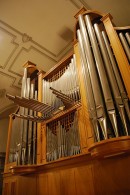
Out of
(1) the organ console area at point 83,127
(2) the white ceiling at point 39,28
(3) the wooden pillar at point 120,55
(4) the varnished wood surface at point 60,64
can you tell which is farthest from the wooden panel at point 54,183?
(2) the white ceiling at point 39,28

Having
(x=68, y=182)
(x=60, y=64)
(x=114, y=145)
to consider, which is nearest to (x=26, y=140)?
(x=68, y=182)

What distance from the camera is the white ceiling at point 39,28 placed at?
4.88 m

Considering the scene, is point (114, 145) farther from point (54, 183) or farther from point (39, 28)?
point (39, 28)

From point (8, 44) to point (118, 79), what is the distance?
416cm

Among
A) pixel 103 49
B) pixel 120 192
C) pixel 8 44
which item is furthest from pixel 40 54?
pixel 120 192

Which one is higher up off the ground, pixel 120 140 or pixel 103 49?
pixel 103 49

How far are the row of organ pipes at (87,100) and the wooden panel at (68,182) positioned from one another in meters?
0.27

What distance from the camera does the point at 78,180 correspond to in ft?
8.58

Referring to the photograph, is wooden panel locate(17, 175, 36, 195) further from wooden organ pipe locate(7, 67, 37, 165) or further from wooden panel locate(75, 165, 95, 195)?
wooden panel locate(75, 165, 95, 195)

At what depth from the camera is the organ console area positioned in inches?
87.7

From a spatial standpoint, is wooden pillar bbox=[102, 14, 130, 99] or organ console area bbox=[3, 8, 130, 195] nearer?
organ console area bbox=[3, 8, 130, 195]

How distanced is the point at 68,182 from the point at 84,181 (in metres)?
0.32

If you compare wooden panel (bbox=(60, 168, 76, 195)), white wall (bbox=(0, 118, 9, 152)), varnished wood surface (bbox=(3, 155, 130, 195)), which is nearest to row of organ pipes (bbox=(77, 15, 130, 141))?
varnished wood surface (bbox=(3, 155, 130, 195))

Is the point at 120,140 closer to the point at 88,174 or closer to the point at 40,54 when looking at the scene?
the point at 88,174
